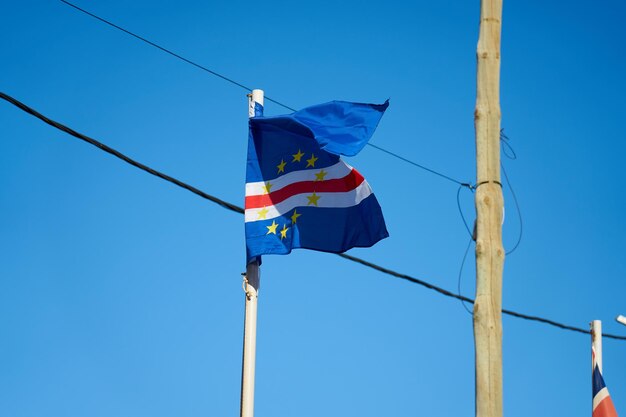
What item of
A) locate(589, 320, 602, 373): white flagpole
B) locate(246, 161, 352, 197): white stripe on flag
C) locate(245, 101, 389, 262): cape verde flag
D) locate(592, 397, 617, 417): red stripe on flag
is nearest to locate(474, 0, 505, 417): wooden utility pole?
locate(245, 101, 389, 262): cape verde flag

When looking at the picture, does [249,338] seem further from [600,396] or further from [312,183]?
[600,396]

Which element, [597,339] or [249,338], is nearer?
[249,338]

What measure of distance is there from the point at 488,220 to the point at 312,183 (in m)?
3.72

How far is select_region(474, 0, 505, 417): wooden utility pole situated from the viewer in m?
9.46

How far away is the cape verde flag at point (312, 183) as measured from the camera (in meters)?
13.0

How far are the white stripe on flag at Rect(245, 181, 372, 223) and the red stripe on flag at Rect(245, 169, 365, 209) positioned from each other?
0.05m

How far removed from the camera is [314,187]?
13359 mm

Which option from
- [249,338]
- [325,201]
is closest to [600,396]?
[325,201]

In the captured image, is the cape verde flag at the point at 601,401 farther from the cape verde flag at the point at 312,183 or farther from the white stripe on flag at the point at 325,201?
the white stripe on flag at the point at 325,201

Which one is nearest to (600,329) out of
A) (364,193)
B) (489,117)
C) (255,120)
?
(364,193)

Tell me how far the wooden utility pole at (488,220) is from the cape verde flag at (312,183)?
2608 millimetres

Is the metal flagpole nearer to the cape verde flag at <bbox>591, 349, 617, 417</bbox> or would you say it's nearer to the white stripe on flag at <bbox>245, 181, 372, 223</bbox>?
the white stripe on flag at <bbox>245, 181, 372, 223</bbox>

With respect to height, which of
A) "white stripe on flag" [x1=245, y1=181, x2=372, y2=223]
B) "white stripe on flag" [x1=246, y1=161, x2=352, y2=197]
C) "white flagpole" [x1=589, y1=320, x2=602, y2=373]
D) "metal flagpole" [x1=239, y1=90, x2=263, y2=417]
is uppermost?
A: "white stripe on flag" [x1=246, y1=161, x2=352, y2=197]

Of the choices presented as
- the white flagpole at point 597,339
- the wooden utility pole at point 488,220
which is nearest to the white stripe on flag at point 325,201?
the wooden utility pole at point 488,220
